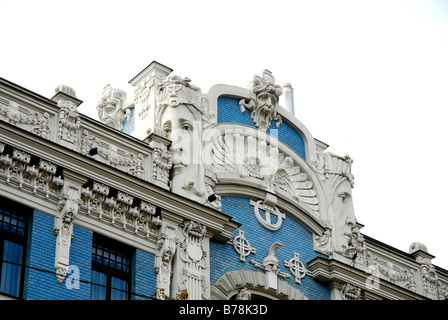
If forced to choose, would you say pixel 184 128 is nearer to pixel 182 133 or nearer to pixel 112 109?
pixel 182 133

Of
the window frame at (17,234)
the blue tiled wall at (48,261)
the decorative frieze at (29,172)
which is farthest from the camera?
the decorative frieze at (29,172)

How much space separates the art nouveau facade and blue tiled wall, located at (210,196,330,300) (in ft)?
0.11

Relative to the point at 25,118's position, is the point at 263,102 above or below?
above

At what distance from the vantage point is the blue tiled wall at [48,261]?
2108 centimetres

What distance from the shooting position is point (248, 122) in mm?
27625

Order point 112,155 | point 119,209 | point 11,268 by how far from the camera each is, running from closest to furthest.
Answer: point 11,268 < point 119,209 < point 112,155

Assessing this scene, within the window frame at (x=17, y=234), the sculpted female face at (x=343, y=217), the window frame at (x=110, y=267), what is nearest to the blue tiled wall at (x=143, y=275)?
Result: the window frame at (x=110, y=267)

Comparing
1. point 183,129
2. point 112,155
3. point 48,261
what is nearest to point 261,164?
point 183,129

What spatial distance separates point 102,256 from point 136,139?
313 centimetres

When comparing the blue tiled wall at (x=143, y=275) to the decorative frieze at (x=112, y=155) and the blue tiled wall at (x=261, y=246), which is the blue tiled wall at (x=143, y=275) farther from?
the decorative frieze at (x=112, y=155)

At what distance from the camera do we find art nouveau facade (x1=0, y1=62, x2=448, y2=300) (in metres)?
22.1

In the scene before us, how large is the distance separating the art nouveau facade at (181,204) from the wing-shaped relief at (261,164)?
4 cm

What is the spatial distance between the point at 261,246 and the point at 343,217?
11.0 ft
